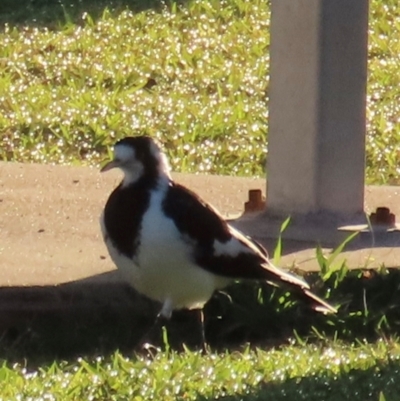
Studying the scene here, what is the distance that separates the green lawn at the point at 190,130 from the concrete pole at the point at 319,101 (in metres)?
0.57

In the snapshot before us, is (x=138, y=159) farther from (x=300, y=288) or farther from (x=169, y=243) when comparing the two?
(x=300, y=288)

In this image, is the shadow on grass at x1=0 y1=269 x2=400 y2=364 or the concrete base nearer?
the shadow on grass at x1=0 y1=269 x2=400 y2=364

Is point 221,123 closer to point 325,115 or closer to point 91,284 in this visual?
point 325,115

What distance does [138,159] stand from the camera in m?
5.50

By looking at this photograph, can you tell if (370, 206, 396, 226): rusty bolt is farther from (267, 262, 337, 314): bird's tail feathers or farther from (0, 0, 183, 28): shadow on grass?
(0, 0, 183, 28): shadow on grass

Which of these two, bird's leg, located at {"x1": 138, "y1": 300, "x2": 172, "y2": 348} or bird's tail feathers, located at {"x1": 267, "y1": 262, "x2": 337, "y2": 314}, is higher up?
bird's tail feathers, located at {"x1": 267, "y1": 262, "x2": 337, "y2": 314}

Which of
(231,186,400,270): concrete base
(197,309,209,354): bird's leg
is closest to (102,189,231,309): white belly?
(197,309,209,354): bird's leg

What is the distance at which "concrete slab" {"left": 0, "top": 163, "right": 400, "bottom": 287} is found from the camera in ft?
18.6

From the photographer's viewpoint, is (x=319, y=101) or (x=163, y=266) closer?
(x=163, y=266)

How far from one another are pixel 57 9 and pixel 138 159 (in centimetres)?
474

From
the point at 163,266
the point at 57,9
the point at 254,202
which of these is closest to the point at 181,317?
the point at 163,266

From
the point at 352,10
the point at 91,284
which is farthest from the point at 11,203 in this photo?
the point at 352,10

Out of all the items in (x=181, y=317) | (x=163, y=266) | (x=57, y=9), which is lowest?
(x=181, y=317)

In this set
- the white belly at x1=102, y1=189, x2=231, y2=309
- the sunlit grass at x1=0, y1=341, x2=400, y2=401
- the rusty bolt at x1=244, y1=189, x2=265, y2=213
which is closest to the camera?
the sunlit grass at x1=0, y1=341, x2=400, y2=401
